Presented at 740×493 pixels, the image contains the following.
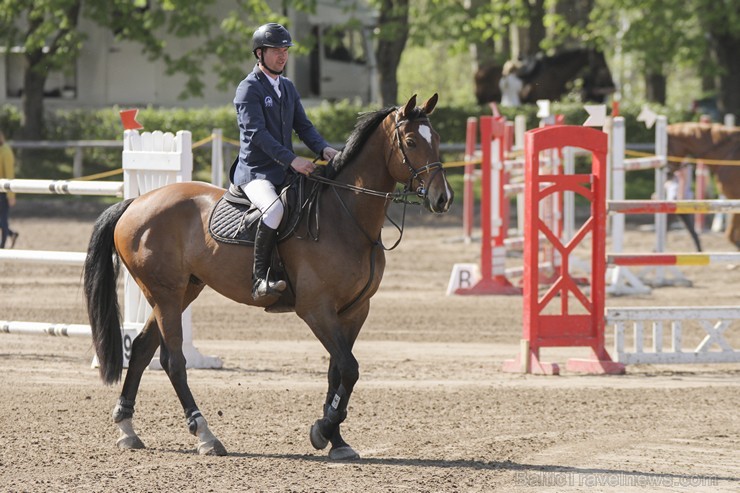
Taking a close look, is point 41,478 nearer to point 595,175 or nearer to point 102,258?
point 102,258

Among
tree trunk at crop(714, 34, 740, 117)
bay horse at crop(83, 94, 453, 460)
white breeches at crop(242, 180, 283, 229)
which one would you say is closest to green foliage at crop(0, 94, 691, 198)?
tree trunk at crop(714, 34, 740, 117)

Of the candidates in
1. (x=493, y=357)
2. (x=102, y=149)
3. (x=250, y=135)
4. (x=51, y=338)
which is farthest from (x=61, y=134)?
(x=250, y=135)

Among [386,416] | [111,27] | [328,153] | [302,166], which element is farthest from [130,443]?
[111,27]

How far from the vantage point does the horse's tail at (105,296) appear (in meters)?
7.38

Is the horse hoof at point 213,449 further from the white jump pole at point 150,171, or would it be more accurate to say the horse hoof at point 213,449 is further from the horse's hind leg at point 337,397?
the white jump pole at point 150,171

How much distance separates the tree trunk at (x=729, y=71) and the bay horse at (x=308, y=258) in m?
23.4

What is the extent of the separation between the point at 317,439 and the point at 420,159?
1.69 meters

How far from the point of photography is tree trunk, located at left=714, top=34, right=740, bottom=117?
28.5 meters

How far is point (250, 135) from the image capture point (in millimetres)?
6789

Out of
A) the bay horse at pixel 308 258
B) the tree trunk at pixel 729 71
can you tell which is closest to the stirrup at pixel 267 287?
the bay horse at pixel 308 258

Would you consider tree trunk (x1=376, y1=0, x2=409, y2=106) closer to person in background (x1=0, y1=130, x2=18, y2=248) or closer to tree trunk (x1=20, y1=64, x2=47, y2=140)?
tree trunk (x1=20, y1=64, x2=47, y2=140)

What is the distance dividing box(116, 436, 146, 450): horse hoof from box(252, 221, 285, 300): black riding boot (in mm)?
1108

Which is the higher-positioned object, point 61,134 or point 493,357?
point 61,134

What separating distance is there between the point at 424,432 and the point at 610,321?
2.95 m
